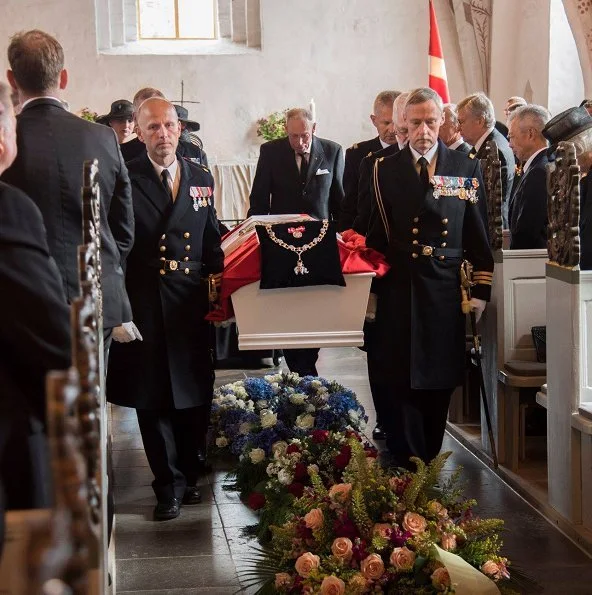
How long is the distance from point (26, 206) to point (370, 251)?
2.89 metres

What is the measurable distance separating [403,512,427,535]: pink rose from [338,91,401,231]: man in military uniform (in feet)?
10.6

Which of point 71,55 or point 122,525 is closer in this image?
point 122,525

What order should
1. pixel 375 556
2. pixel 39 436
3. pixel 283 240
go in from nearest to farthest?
1. pixel 39 436
2. pixel 375 556
3. pixel 283 240

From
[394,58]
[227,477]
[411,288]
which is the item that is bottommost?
[227,477]

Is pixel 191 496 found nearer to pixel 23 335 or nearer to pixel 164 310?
pixel 164 310

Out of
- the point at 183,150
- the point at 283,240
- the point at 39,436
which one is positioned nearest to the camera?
the point at 39,436

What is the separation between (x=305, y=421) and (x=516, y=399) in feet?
3.42

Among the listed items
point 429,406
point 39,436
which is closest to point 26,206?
point 39,436

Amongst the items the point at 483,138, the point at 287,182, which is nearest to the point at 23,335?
the point at 483,138

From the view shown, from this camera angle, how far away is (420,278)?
5137 millimetres

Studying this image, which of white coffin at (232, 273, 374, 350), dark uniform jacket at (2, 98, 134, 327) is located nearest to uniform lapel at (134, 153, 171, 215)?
white coffin at (232, 273, 374, 350)

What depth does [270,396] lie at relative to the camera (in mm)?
5988

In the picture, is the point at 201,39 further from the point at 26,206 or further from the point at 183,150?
the point at 26,206

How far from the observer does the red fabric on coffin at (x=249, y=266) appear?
188 inches
